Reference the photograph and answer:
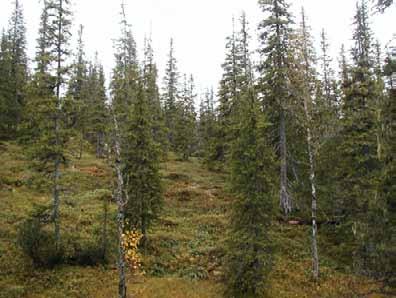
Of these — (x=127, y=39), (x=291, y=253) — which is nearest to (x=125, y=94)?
(x=127, y=39)

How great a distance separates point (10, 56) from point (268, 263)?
4742cm

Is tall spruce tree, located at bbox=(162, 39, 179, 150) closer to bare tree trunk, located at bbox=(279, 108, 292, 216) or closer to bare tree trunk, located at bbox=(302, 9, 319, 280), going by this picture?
bare tree trunk, located at bbox=(279, 108, 292, 216)

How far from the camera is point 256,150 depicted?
70.1ft

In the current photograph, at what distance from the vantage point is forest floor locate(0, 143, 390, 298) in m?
20.8

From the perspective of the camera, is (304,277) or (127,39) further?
(304,277)

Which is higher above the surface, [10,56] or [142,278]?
[10,56]

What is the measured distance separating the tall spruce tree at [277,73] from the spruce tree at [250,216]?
8.29m

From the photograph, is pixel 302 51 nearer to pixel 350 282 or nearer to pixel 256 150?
pixel 256 150

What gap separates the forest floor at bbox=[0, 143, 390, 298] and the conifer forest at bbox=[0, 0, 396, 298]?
106 mm

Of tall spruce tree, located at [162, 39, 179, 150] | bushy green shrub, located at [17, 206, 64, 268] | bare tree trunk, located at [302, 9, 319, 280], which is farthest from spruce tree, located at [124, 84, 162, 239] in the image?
tall spruce tree, located at [162, 39, 179, 150]

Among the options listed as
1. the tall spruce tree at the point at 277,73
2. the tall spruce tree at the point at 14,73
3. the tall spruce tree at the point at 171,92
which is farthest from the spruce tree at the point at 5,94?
the tall spruce tree at the point at 277,73

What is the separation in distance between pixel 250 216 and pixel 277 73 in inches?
506

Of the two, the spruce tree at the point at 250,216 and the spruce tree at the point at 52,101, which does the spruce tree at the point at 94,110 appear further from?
the spruce tree at the point at 250,216

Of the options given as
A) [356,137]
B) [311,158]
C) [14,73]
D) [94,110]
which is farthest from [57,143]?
[14,73]
